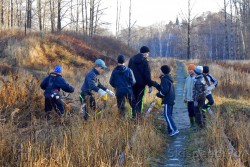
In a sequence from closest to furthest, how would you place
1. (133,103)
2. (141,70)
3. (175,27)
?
(133,103)
(141,70)
(175,27)

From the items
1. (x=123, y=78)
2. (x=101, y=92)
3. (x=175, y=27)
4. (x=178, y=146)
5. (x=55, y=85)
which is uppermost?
(x=175, y=27)

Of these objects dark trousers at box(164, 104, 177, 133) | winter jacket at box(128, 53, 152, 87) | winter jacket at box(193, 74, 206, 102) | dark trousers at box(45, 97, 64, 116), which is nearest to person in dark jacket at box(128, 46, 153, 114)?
winter jacket at box(128, 53, 152, 87)

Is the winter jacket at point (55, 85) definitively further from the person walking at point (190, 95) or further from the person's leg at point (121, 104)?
the person walking at point (190, 95)

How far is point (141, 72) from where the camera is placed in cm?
823

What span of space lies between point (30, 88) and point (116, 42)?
117 ft

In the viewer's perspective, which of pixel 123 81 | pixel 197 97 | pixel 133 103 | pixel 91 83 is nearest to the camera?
pixel 91 83

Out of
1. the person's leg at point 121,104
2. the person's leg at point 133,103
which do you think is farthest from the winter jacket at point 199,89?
the person's leg at point 121,104

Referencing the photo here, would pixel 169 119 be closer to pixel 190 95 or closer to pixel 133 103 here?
pixel 133 103

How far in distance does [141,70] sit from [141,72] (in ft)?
0.16

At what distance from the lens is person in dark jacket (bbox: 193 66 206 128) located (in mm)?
8047

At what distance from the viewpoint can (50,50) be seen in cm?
2603

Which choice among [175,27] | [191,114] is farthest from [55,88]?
[175,27]

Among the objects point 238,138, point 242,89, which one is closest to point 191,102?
point 238,138

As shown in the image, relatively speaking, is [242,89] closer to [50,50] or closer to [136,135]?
[136,135]
